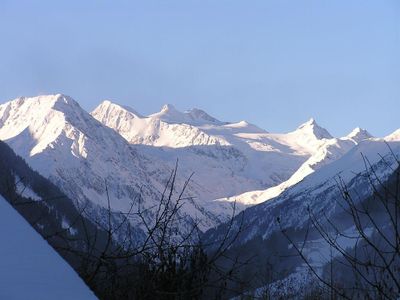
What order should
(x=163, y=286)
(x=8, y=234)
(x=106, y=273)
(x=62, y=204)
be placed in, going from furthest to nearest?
(x=62, y=204) < (x=163, y=286) < (x=106, y=273) < (x=8, y=234)

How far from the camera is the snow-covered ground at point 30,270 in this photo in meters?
1.99

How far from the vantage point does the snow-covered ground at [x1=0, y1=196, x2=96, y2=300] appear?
1988 mm

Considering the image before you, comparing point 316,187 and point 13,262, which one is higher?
point 316,187

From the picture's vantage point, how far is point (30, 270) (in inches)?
80.9

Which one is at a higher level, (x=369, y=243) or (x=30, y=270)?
(x=30, y=270)

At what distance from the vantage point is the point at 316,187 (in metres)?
191

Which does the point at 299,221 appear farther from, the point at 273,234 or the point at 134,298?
the point at 134,298

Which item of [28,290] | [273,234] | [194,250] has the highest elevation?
[273,234]

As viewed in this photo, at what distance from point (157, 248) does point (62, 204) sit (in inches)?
4960

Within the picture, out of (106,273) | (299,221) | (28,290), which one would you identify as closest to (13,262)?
(28,290)

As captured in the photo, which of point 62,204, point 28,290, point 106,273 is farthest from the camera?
point 62,204

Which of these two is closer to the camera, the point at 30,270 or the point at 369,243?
the point at 30,270

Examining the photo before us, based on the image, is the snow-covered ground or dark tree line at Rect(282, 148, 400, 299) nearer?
the snow-covered ground

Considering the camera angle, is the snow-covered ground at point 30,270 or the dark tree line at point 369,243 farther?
the dark tree line at point 369,243
